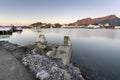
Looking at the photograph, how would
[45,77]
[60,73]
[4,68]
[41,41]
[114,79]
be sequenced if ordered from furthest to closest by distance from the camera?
1. [41,41]
2. [114,79]
3. [4,68]
4. [60,73]
5. [45,77]

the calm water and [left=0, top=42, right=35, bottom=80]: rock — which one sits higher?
[left=0, top=42, right=35, bottom=80]: rock

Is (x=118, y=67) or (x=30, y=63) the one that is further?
(x=118, y=67)

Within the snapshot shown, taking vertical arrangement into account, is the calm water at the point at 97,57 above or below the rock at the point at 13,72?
below

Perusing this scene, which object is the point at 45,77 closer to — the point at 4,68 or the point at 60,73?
the point at 60,73

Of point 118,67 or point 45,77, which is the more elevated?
point 45,77

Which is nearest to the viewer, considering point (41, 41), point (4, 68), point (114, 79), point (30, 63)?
point (4, 68)

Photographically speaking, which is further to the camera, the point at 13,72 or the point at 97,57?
the point at 97,57

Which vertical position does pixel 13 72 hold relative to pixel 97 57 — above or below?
above

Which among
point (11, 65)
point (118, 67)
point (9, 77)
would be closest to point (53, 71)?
point (9, 77)

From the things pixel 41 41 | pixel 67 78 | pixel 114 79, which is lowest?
pixel 114 79

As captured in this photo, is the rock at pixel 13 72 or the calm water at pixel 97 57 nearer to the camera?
the rock at pixel 13 72

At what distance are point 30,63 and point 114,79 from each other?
26.6 ft

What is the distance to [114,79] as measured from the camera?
1124 cm

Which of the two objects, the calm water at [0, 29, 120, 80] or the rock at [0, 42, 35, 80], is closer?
the rock at [0, 42, 35, 80]
